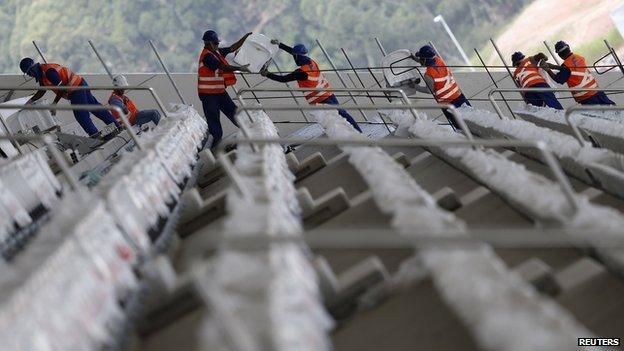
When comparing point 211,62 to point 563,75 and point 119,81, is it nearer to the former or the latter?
point 119,81

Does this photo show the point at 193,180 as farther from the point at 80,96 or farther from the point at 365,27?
the point at 365,27

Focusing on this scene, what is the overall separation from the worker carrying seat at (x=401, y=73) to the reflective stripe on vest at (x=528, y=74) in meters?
1.12

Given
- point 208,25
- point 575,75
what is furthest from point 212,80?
point 208,25

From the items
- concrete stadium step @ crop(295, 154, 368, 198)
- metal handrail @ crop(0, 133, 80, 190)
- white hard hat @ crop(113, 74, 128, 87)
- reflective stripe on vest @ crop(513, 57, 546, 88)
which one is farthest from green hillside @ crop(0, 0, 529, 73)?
A: metal handrail @ crop(0, 133, 80, 190)

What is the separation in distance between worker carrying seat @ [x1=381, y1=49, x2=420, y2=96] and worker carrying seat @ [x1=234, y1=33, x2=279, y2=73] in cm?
155

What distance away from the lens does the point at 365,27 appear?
137 feet

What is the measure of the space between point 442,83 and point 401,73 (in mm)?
742

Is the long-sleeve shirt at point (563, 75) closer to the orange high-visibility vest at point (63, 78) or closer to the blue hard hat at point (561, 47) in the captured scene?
the blue hard hat at point (561, 47)

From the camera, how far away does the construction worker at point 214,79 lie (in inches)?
377

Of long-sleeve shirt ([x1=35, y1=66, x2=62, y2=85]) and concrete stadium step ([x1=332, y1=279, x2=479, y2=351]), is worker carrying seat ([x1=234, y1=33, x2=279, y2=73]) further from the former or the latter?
concrete stadium step ([x1=332, y1=279, x2=479, y2=351])

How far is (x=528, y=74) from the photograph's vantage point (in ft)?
34.1

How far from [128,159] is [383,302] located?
2.42m

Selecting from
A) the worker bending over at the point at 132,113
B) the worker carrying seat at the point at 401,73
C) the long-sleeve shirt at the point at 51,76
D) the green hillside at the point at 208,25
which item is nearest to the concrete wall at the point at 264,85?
the worker carrying seat at the point at 401,73

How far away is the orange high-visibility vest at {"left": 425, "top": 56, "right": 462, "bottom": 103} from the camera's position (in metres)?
10.2
